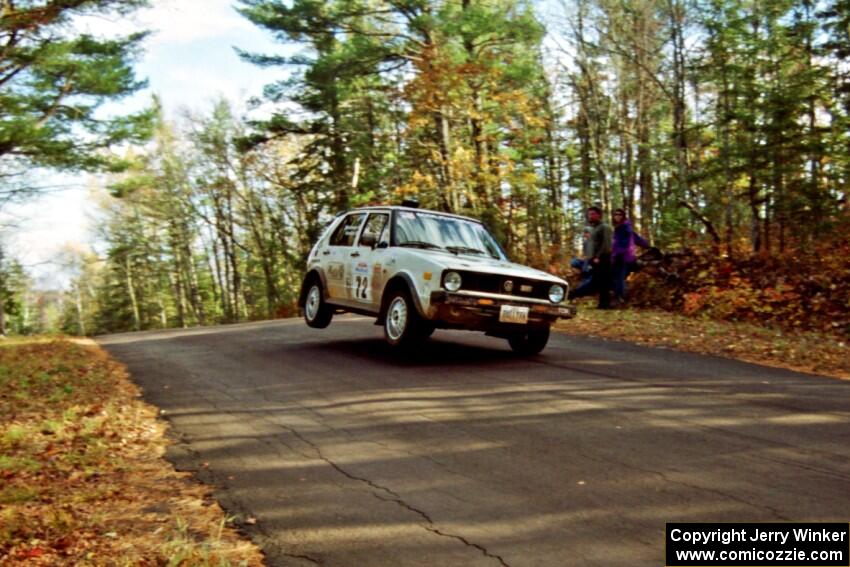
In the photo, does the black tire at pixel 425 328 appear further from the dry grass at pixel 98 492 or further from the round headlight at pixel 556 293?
the dry grass at pixel 98 492

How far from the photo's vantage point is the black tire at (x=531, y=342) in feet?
30.5

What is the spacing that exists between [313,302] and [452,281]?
3.75m

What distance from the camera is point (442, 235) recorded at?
9.48 metres

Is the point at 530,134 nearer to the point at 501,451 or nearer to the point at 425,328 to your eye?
the point at 425,328

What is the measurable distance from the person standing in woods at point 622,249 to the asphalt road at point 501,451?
19.3 ft

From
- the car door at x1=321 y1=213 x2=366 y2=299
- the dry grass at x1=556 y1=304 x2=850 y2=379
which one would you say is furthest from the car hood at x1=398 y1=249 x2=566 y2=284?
the dry grass at x1=556 y1=304 x2=850 y2=379

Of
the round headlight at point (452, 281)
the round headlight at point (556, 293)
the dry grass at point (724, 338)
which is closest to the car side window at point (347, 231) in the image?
the round headlight at point (452, 281)

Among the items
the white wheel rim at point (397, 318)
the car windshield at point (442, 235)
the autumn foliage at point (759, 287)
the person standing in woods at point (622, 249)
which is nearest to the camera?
the white wheel rim at point (397, 318)

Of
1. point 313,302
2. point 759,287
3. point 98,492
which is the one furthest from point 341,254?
point 759,287

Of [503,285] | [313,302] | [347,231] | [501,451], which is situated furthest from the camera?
[313,302]

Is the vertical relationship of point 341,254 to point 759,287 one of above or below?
above

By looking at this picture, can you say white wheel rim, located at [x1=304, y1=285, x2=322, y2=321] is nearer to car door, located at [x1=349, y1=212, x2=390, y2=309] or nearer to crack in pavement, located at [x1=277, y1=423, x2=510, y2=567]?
car door, located at [x1=349, y1=212, x2=390, y2=309]

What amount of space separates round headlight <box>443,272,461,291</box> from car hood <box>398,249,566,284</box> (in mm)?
85

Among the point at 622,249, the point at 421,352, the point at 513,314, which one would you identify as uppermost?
the point at 622,249
